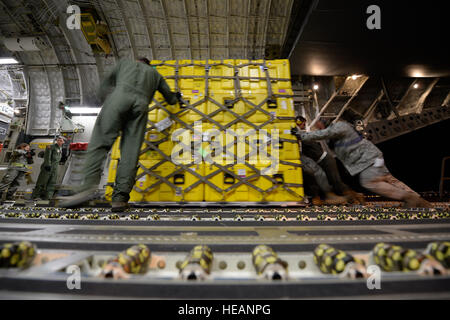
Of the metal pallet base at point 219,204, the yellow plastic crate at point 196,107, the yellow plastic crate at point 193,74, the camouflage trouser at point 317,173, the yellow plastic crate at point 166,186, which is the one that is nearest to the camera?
the metal pallet base at point 219,204

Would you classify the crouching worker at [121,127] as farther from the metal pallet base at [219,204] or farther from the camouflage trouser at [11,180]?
the camouflage trouser at [11,180]

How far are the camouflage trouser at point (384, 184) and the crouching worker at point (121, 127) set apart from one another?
173 inches

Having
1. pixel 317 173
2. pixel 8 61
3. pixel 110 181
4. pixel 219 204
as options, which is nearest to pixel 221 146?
pixel 219 204

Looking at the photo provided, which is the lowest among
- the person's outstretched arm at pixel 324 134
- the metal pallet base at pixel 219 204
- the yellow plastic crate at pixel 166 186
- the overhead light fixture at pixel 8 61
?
the metal pallet base at pixel 219 204

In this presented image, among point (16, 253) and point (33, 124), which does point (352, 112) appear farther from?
point (33, 124)

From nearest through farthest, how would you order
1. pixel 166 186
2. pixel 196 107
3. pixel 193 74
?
1. pixel 166 186
2. pixel 196 107
3. pixel 193 74

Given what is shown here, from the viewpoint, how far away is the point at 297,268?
1096mm

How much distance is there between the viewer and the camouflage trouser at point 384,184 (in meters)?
3.50

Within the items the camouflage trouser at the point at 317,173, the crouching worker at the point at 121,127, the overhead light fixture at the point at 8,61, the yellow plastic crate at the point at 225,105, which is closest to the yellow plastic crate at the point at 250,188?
the yellow plastic crate at the point at 225,105

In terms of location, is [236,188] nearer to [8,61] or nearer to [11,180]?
[11,180]

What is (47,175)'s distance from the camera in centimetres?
811

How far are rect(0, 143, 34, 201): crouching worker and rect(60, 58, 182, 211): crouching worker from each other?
23.2 ft

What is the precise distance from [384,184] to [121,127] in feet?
16.0

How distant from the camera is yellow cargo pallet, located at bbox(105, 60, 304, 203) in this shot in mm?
3754
